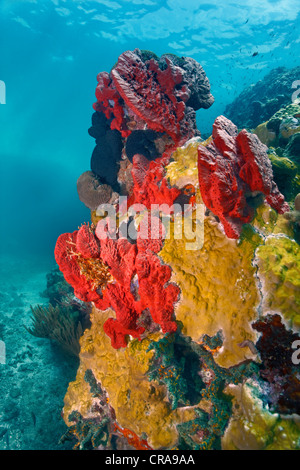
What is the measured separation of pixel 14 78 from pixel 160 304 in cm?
5652

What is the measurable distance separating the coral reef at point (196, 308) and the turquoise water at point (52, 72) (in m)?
3.18

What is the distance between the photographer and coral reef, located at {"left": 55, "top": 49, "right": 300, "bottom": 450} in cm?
239

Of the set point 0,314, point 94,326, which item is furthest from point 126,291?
point 0,314

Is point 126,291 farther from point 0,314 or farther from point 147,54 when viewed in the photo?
point 0,314

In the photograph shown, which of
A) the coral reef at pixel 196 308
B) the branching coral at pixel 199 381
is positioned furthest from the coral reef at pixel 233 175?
the branching coral at pixel 199 381

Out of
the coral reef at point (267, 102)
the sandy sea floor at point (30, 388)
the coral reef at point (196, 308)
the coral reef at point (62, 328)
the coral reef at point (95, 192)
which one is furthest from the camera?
the coral reef at point (267, 102)

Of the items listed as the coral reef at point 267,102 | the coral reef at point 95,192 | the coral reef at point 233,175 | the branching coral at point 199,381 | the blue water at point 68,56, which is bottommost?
the branching coral at point 199,381

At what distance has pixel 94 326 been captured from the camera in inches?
167

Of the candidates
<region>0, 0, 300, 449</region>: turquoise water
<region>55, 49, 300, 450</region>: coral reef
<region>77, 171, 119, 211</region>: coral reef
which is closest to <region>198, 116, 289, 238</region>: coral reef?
<region>55, 49, 300, 450</region>: coral reef

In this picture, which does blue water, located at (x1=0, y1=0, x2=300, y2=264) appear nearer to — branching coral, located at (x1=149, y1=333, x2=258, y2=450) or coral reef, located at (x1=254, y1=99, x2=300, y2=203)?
coral reef, located at (x1=254, y1=99, x2=300, y2=203)

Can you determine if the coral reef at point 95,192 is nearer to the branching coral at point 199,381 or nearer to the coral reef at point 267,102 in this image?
the branching coral at point 199,381

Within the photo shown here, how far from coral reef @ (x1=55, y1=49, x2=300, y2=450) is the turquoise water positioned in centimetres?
318

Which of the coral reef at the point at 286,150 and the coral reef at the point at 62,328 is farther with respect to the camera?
the coral reef at the point at 62,328

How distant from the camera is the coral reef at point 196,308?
2389 millimetres
